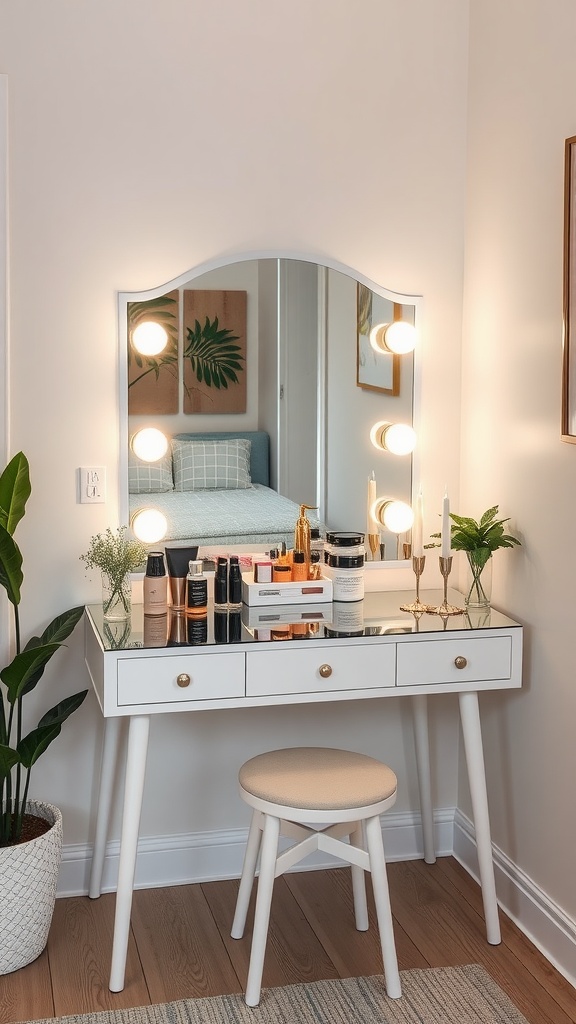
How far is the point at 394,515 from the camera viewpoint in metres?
2.92

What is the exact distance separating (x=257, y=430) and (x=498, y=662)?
2.88 ft

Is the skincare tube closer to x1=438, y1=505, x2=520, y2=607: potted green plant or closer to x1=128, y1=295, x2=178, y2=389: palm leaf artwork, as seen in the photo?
x1=128, y1=295, x2=178, y2=389: palm leaf artwork

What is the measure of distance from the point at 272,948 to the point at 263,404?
1.38 m

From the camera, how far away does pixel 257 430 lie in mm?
2799

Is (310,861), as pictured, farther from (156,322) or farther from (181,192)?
(181,192)

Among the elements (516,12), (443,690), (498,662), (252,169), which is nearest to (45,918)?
(443,690)

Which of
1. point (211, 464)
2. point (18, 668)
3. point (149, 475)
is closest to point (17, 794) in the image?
point (18, 668)

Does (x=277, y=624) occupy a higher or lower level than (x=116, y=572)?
lower

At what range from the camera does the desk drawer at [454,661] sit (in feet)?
8.01

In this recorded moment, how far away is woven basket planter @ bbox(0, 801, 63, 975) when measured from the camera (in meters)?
2.37

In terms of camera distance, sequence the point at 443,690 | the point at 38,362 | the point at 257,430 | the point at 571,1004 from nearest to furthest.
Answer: the point at 571,1004
the point at 443,690
the point at 38,362
the point at 257,430

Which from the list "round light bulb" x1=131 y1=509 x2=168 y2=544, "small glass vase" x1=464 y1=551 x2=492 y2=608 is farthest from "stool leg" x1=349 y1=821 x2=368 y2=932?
"round light bulb" x1=131 y1=509 x2=168 y2=544

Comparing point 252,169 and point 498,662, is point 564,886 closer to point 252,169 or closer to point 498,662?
point 498,662

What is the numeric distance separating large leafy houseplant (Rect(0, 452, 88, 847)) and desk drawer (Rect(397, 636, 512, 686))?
2.68 ft
